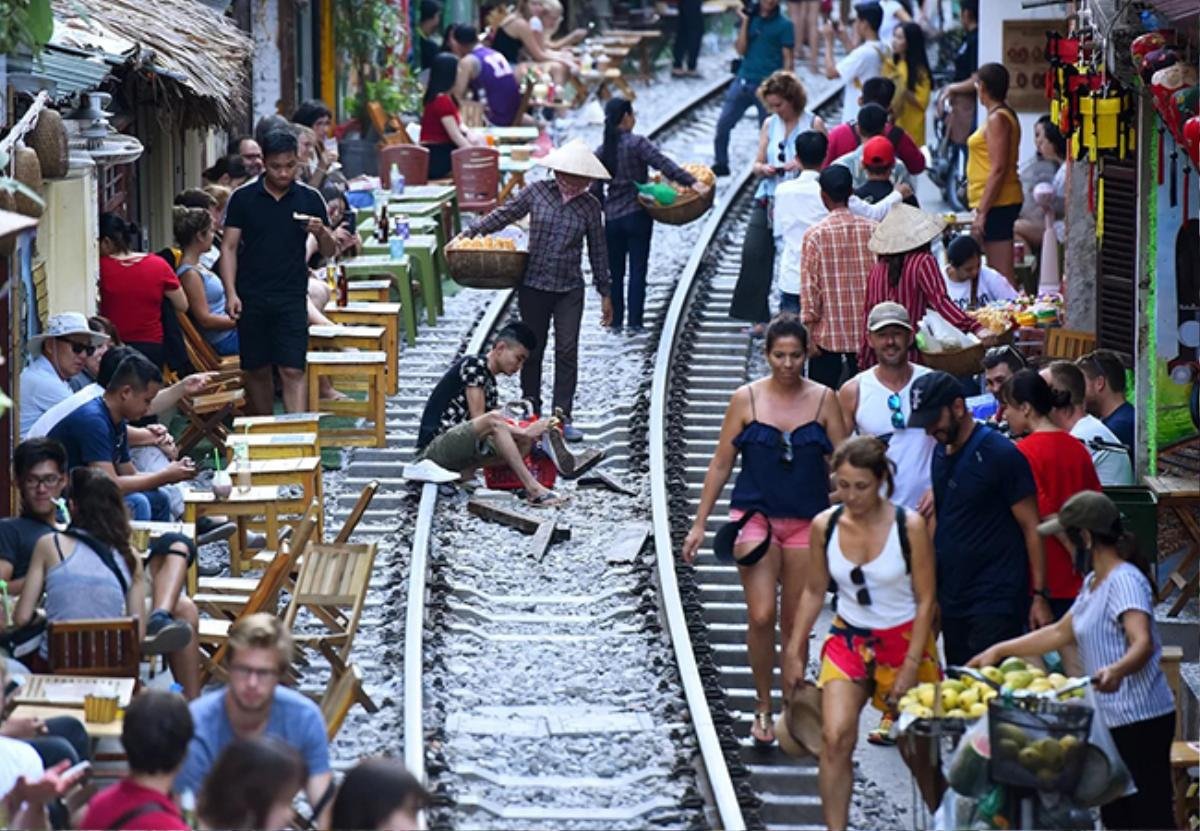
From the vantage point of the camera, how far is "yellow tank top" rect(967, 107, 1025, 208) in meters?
18.9

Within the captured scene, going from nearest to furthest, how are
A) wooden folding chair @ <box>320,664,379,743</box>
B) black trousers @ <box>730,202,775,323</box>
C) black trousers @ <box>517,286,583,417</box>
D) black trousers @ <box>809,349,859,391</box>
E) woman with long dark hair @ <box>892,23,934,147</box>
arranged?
wooden folding chair @ <box>320,664,379,743</box>
black trousers @ <box>809,349,859,391</box>
black trousers @ <box>517,286,583,417</box>
black trousers @ <box>730,202,775,323</box>
woman with long dark hair @ <box>892,23,934,147</box>

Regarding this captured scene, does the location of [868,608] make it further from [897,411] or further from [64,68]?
[64,68]

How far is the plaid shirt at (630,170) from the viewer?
63.2 feet

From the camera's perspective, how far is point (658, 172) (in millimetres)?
20375

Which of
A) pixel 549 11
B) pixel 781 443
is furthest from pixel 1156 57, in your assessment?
pixel 549 11

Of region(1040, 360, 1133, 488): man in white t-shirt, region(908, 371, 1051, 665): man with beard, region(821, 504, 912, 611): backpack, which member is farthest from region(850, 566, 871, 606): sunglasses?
region(1040, 360, 1133, 488): man in white t-shirt

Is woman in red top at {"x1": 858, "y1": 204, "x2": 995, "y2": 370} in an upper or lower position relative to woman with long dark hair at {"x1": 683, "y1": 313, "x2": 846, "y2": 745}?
upper

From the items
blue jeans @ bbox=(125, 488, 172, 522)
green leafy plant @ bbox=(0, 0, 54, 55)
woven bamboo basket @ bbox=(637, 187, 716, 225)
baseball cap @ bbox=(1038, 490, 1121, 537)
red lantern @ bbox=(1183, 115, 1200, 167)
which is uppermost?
green leafy plant @ bbox=(0, 0, 54, 55)

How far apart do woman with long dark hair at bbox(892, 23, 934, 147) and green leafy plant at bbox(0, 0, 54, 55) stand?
42.8ft

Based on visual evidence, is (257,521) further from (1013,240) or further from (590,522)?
(1013,240)

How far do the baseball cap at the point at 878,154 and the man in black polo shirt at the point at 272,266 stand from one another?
3438 millimetres

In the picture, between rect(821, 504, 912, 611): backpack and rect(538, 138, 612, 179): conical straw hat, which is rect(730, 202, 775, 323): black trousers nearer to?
rect(538, 138, 612, 179): conical straw hat

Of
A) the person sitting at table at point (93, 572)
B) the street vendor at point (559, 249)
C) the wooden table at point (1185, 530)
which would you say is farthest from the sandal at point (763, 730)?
the street vendor at point (559, 249)

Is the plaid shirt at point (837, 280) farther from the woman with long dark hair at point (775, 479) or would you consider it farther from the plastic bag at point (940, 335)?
the woman with long dark hair at point (775, 479)
